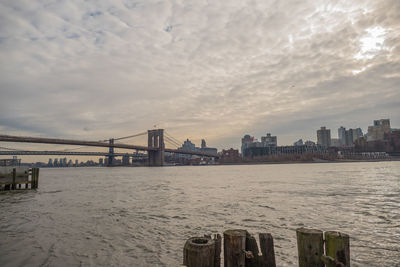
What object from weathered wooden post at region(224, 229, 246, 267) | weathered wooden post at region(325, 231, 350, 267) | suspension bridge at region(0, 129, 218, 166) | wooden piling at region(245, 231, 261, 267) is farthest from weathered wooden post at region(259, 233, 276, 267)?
suspension bridge at region(0, 129, 218, 166)

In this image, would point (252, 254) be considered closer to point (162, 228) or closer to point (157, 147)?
point (162, 228)

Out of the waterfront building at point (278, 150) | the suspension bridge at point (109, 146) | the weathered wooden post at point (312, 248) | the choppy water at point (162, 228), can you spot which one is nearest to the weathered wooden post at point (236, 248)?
the weathered wooden post at point (312, 248)

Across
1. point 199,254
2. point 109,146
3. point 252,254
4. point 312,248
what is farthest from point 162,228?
point 109,146

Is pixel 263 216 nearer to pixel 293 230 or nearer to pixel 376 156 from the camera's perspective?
pixel 293 230

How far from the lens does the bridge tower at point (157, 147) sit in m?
92.5

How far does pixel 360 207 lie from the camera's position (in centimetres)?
1185

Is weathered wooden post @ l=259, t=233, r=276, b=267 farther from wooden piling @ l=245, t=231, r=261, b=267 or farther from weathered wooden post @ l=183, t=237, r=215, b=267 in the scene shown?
weathered wooden post @ l=183, t=237, r=215, b=267

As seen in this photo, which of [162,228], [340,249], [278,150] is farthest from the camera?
[278,150]

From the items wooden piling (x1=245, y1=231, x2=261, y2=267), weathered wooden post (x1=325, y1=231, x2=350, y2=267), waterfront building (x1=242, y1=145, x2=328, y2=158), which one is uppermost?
waterfront building (x1=242, y1=145, x2=328, y2=158)

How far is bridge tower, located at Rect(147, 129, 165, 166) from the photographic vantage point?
92.5 m

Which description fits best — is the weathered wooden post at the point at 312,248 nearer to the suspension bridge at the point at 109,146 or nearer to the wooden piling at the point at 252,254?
the wooden piling at the point at 252,254

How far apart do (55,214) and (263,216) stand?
9.29 m

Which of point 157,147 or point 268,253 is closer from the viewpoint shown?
point 268,253

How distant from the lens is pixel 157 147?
9250 centimetres
